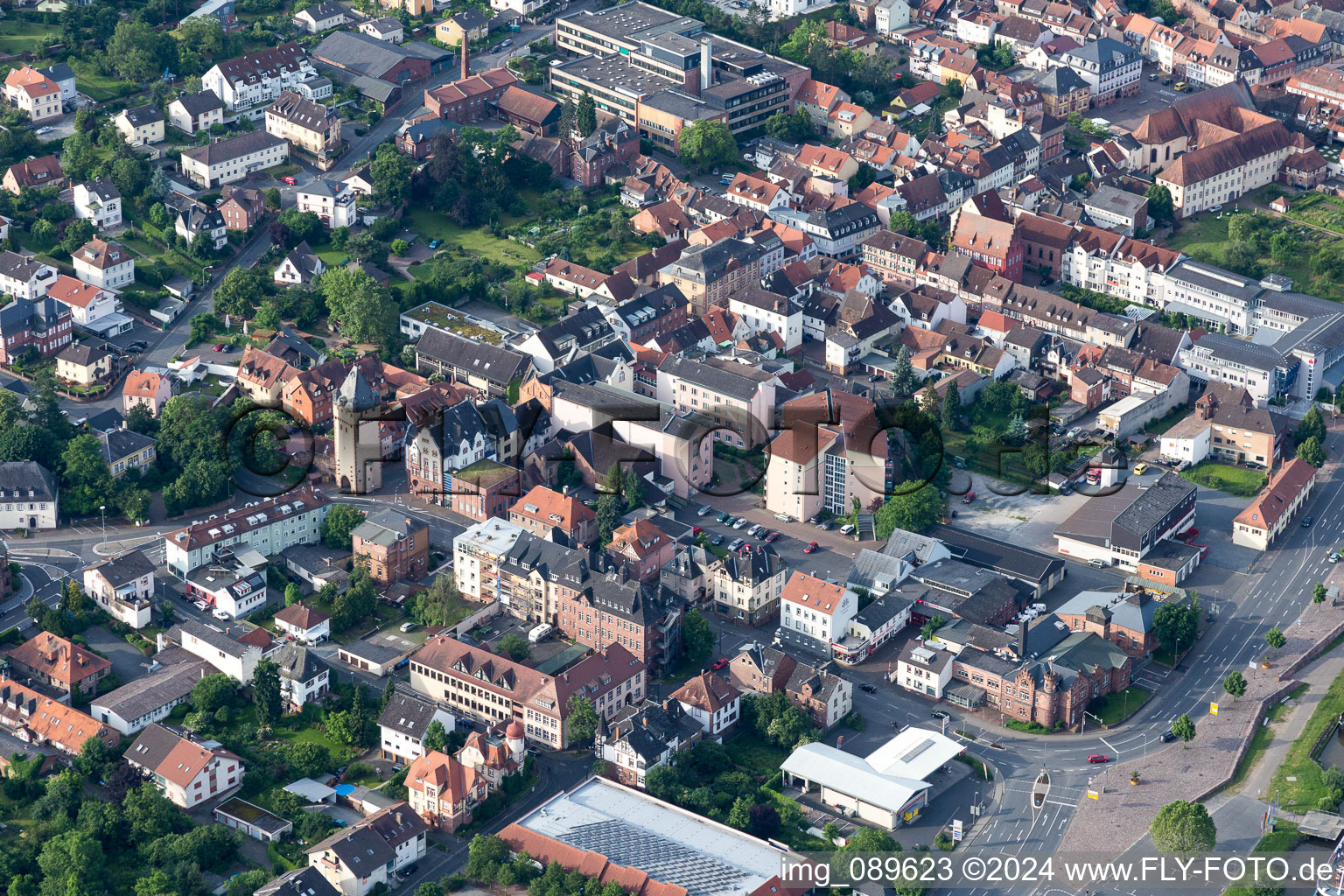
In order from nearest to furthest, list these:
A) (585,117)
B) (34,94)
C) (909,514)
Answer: (909,514) < (34,94) < (585,117)

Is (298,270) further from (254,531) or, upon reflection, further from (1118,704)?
(1118,704)

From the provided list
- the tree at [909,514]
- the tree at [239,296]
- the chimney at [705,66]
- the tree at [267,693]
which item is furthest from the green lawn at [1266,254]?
the tree at [267,693]

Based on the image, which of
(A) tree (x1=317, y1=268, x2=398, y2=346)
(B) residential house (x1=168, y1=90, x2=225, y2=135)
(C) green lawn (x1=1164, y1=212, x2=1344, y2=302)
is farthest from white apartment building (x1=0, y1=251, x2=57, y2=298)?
(C) green lawn (x1=1164, y1=212, x2=1344, y2=302)

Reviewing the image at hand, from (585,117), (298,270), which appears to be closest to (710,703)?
(298,270)

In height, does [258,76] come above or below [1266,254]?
above

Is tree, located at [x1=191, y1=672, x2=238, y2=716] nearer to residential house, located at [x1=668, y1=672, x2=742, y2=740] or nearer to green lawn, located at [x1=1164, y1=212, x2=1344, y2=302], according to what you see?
residential house, located at [x1=668, y1=672, x2=742, y2=740]

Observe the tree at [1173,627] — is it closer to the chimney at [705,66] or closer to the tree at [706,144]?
the tree at [706,144]

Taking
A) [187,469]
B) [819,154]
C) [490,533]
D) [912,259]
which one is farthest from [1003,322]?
[187,469]
